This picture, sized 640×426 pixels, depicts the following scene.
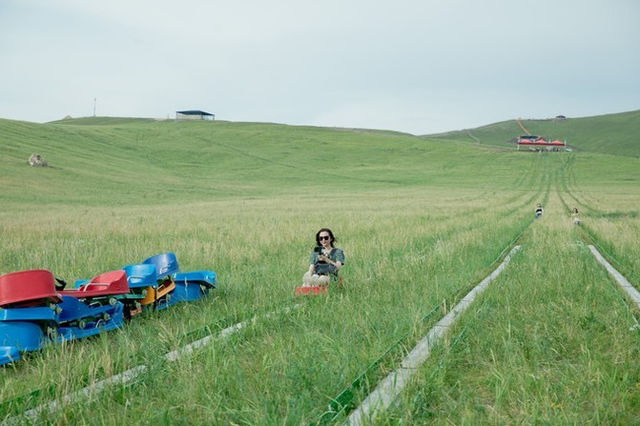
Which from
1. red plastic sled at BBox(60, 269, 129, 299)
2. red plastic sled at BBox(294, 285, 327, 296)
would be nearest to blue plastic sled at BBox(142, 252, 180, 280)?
red plastic sled at BBox(60, 269, 129, 299)

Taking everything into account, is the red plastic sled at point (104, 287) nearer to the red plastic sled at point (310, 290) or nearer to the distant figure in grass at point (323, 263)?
the red plastic sled at point (310, 290)

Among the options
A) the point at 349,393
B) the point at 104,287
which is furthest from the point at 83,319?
the point at 349,393

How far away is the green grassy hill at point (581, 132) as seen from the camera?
14075cm

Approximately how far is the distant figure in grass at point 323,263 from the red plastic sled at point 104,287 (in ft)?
8.25

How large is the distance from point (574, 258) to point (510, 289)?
11.3 feet

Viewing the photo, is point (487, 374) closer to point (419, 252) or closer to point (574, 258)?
point (574, 258)

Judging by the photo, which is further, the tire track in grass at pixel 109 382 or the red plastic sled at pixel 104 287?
the red plastic sled at pixel 104 287

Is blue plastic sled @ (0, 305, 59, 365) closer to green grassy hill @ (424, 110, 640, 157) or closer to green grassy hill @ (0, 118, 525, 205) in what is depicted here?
green grassy hill @ (0, 118, 525, 205)

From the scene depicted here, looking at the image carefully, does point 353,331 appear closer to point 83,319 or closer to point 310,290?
point 310,290

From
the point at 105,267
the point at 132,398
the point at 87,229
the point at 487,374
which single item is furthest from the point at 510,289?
the point at 87,229

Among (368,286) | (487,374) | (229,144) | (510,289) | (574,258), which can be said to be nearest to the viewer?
(487,374)

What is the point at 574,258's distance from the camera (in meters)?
9.81

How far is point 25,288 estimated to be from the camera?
4.99 m

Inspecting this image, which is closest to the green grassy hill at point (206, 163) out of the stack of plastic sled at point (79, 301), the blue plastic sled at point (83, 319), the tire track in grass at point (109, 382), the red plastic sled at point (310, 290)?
the stack of plastic sled at point (79, 301)
